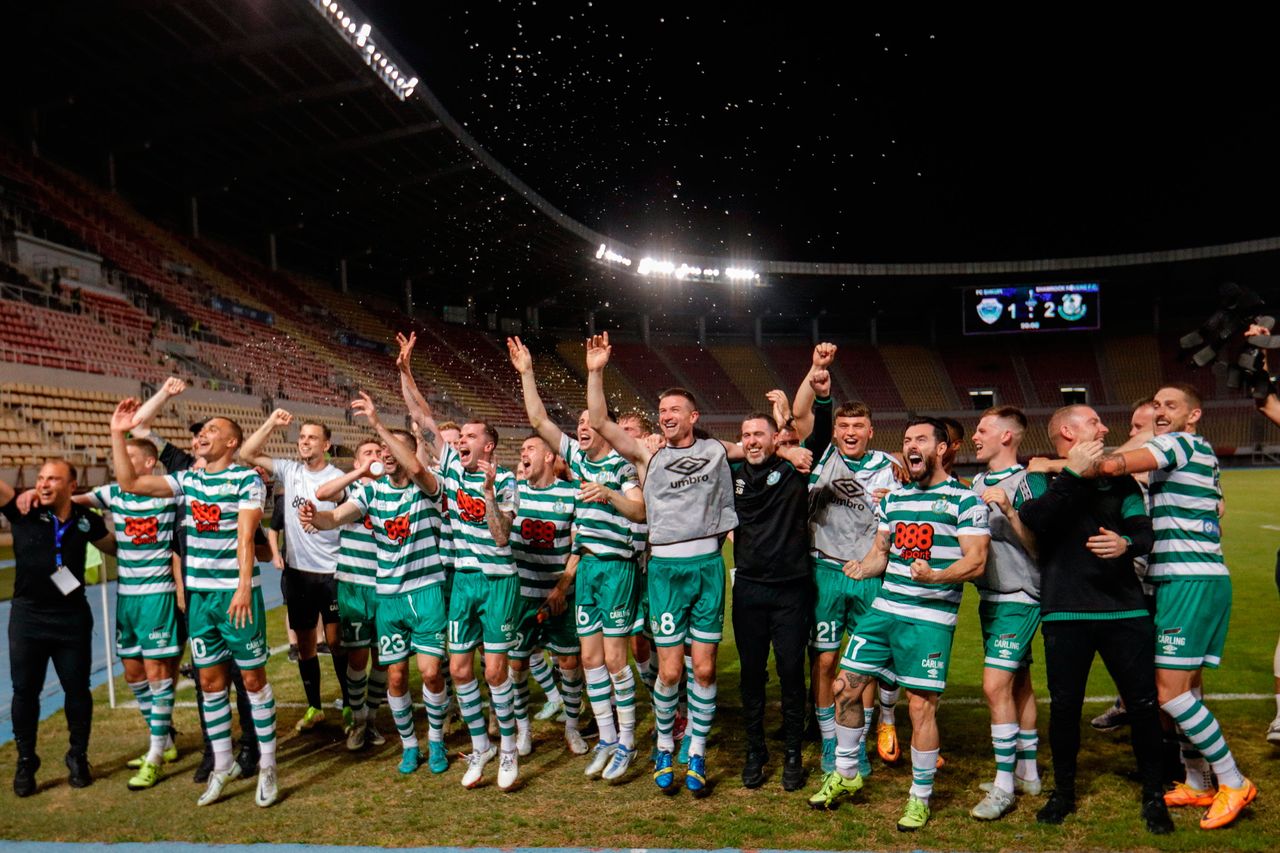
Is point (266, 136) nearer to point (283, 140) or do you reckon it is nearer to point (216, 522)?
point (283, 140)

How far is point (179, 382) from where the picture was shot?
5.37 metres

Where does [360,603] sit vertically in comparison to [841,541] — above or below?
below

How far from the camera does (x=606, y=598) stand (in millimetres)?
5520

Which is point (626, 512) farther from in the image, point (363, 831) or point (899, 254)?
point (899, 254)

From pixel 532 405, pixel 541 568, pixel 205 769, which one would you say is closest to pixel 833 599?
pixel 541 568

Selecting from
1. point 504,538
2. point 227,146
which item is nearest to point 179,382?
point 504,538

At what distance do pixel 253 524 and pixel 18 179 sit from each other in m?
24.1

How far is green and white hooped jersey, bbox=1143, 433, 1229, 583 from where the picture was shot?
4.46m

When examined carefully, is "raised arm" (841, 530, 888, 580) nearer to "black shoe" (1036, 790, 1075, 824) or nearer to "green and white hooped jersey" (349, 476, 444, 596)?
"black shoe" (1036, 790, 1075, 824)

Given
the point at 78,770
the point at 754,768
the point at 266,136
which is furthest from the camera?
the point at 266,136

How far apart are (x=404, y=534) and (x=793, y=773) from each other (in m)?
3.01

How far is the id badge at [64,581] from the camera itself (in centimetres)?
545

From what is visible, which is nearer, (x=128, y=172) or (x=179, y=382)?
(x=179, y=382)

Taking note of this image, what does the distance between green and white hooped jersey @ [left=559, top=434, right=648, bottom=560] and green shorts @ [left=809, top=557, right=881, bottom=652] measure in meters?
1.28
